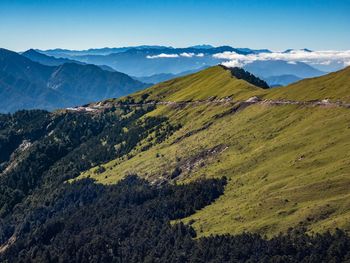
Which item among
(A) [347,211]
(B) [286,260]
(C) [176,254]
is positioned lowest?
(C) [176,254]

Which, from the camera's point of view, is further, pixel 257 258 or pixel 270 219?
pixel 270 219

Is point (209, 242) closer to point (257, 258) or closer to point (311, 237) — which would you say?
point (257, 258)

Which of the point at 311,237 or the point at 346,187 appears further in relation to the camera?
the point at 346,187

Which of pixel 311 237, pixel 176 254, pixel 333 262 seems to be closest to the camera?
pixel 333 262

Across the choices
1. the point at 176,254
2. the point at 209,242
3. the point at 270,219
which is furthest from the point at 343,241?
the point at 176,254

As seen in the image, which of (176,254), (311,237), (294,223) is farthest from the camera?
(176,254)

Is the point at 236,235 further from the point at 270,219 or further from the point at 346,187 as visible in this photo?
the point at 346,187

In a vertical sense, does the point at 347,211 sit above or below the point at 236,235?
above

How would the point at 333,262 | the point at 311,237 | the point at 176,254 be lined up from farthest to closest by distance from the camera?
the point at 176,254 → the point at 311,237 → the point at 333,262

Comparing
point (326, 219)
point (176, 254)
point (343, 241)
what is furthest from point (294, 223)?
point (176, 254)
